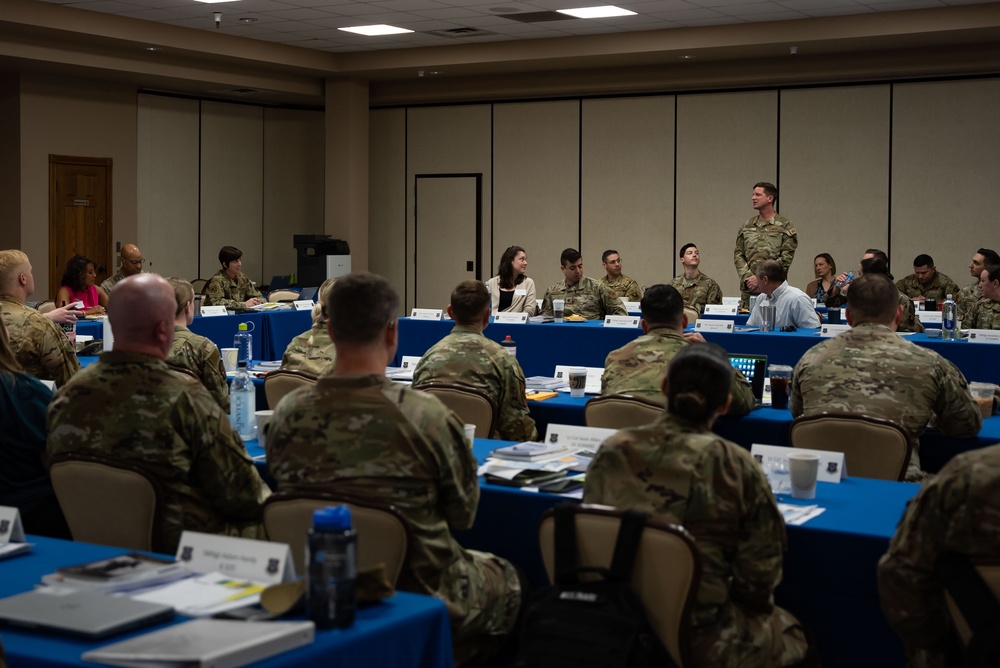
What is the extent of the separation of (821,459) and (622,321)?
214 inches

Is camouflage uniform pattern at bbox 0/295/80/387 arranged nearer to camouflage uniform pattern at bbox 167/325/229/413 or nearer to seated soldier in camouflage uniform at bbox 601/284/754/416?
camouflage uniform pattern at bbox 167/325/229/413

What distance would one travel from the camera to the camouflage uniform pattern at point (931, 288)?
1222 cm

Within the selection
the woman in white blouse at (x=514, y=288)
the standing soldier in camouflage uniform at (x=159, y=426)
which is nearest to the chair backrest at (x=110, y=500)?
the standing soldier in camouflage uniform at (x=159, y=426)

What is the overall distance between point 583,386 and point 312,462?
130 inches

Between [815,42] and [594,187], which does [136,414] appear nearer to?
[815,42]

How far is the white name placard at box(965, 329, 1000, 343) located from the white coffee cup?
15.6 ft

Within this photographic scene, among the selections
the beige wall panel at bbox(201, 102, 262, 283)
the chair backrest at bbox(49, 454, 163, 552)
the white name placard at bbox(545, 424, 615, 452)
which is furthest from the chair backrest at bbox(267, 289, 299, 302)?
the chair backrest at bbox(49, 454, 163, 552)

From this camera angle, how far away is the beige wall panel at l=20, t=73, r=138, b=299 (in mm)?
13148

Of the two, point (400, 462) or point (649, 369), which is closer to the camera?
point (400, 462)

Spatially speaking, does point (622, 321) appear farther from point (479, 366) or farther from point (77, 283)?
point (77, 283)

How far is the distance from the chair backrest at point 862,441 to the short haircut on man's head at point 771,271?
4.53 m

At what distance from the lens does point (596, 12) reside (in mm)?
11531

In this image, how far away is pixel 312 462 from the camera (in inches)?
111

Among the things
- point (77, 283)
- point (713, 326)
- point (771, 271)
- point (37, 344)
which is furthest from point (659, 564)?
point (77, 283)
